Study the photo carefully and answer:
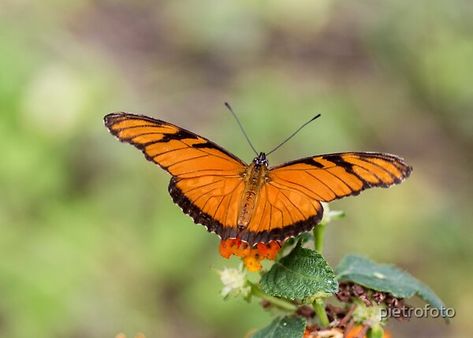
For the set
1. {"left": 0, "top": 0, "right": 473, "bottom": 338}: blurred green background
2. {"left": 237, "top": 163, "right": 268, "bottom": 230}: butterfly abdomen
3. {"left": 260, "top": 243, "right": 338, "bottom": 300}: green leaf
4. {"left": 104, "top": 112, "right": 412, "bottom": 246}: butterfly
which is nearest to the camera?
{"left": 260, "top": 243, "right": 338, "bottom": 300}: green leaf

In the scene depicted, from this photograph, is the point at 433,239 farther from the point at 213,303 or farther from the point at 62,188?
the point at 62,188

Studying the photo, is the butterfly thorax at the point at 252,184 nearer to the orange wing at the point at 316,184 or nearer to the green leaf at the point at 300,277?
the orange wing at the point at 316,184

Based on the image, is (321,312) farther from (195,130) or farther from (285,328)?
(195,130)

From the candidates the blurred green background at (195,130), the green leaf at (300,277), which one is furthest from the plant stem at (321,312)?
the blurred green background at (195,130)

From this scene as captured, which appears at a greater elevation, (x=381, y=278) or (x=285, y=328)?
(x=381, y=278)

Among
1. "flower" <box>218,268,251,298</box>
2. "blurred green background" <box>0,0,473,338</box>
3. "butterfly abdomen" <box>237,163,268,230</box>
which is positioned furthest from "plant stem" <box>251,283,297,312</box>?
"blurred green background" <box>0,0,473,338</box>

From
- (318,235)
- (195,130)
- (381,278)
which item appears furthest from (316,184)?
(195,130)

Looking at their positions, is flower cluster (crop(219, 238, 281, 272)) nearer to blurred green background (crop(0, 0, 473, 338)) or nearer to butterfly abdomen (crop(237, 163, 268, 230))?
butterfly abdomen (crop(237, 163, 268, 230))
